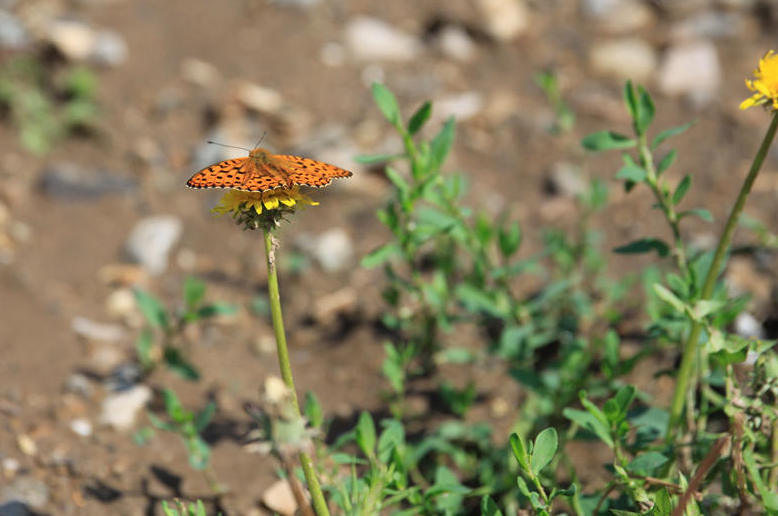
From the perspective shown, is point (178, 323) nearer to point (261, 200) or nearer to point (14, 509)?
point (14, 509)

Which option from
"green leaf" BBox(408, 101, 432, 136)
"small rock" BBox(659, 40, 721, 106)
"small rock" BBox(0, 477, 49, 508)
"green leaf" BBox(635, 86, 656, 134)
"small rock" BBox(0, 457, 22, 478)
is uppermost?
"small rock" BBox(659, 40, 721, 106)

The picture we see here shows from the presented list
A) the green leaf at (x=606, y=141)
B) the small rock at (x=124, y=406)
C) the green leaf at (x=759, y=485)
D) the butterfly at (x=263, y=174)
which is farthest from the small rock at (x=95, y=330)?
the green leaf at (x=759, y=485)

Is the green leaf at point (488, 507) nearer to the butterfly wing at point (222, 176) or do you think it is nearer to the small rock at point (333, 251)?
the butterfly wing at point (222, 176)

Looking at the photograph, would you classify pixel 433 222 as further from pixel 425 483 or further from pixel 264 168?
pixel 264 168

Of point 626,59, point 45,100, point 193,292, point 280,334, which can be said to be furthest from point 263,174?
point 626,59

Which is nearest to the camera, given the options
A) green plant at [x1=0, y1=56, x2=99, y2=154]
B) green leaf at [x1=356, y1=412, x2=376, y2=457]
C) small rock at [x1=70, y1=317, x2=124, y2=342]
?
green leaf at [x1=356, y1=412, x2=376, y2=457]

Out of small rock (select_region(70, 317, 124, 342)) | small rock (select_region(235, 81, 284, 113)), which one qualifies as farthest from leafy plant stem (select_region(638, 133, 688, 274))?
small rock (select_region(235, 81, 284, 113))

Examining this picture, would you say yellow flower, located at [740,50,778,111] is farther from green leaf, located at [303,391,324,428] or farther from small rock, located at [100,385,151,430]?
small rock, located at [100,385,151,430]
